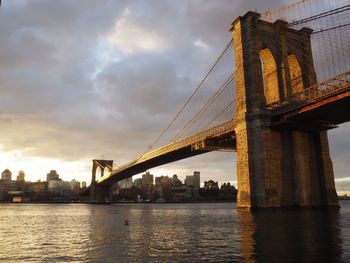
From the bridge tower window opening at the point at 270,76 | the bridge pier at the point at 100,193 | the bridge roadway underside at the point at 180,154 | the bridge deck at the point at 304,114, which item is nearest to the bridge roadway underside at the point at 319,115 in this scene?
the bridge deck at the point at 304,114

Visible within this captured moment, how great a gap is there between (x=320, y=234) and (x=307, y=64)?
38005 millimetres

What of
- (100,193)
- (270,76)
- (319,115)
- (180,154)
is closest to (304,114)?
(319,115)

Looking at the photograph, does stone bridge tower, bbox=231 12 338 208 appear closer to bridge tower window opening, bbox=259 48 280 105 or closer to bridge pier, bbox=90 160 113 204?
bridge tower window opening, bbox=259 48 280 105

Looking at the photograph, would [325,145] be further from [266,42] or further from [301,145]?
[266,42]

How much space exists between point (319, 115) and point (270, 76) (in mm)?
11893

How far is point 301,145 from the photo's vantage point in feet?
162

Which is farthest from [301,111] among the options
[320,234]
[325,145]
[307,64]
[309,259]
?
[309,259]

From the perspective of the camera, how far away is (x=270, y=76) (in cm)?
5369

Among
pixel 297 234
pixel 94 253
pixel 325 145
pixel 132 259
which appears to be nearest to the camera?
pixel 132 259

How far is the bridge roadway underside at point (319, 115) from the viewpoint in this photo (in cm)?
3900

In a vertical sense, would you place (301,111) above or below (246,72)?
below

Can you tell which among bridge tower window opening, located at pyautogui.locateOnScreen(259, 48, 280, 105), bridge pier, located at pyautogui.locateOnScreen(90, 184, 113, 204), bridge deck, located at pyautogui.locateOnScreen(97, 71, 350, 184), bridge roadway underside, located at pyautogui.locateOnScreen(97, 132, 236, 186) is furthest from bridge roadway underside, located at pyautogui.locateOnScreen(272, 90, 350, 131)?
bridge pier, located at pyautogui.locateOnScreen(90, 184, 113, 204)

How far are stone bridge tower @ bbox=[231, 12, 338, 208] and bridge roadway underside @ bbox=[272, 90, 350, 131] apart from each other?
1.13 m

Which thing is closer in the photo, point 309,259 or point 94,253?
point 309,259
